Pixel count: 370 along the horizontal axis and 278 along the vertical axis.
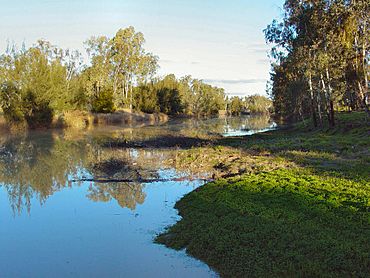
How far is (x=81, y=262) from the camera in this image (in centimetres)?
732

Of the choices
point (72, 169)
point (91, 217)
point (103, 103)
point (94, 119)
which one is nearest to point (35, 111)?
point (94, 119)

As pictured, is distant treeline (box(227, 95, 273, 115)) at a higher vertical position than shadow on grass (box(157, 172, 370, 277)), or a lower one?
higher

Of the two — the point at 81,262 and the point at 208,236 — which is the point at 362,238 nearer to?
the point at 208,236

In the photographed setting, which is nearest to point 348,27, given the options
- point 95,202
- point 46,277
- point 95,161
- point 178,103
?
point 95,161

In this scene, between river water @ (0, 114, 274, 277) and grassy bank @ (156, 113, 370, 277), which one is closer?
grassy bank @ (156, 113, 370, 277)

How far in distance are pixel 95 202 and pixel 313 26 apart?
23.3m

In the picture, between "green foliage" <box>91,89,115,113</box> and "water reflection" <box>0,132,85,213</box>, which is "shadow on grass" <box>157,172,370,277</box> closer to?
"water reflection" <box>0,132,85,213</box>

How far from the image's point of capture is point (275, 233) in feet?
24.7

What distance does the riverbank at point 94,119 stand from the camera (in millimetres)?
45825

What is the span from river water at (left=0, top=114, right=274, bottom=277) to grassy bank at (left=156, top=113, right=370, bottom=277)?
0.57 m

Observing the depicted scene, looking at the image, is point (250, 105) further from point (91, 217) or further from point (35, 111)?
point (91, 217)

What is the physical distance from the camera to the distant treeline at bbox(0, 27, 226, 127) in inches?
1629

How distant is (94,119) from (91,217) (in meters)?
46.9

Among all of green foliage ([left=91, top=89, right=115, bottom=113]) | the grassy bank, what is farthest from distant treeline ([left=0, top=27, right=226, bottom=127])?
the grassy bank
